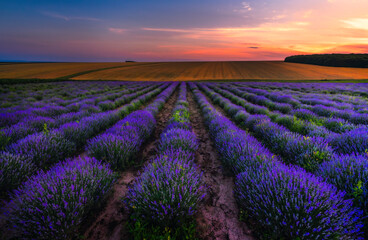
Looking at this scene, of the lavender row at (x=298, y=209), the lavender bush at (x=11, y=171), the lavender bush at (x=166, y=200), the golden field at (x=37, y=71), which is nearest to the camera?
the lavender row at (x=298, y=209)

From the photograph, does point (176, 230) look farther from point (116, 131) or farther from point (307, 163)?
point (116, 131)

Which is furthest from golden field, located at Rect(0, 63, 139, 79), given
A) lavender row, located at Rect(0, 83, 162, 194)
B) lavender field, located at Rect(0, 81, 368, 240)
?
lavender field, located at Rect(0, 81, 368, 240)

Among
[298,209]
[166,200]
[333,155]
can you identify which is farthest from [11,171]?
[333,155]

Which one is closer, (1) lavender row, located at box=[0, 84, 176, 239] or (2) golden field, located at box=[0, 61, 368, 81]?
(1) lavender row, located at box=[0, 84, 176, 239]

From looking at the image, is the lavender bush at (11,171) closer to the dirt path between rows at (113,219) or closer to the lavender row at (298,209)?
the dirt path between rows at (113,219)

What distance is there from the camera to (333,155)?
2.68 meters

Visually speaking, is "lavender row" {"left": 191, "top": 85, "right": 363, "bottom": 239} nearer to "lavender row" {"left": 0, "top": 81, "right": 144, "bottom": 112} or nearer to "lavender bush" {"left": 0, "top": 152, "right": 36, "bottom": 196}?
"lavender bush" {"left": 0, "top": 152, "right": 36, "bottom": 196}

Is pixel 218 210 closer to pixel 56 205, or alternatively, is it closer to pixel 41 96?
pixel 56 205

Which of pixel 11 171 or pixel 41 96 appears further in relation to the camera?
pixel 41 96

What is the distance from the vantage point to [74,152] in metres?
3.79

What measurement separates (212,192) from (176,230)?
3.45 ft

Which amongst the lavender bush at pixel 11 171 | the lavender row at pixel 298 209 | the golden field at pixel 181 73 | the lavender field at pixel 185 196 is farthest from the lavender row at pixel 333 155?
the golden field at pixel 181 73

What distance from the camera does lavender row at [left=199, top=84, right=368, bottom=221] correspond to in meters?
1.92

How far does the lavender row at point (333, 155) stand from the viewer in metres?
1.92
